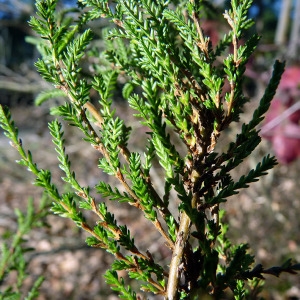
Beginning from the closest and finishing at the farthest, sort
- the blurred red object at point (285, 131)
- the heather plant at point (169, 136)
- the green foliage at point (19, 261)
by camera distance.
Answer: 1. the heather plant at point (169, 136)
2. the green foliage at point (19, 261)
3. the blurred red object at point (285, 131)

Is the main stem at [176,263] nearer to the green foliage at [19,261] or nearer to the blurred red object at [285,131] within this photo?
the green foliage at [19,261]

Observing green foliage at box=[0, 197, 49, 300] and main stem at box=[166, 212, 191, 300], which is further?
green foliage at box=[0, 197, 49, 300]

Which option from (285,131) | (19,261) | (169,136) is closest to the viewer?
(169,136)

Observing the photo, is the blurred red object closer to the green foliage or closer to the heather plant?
the green foliage

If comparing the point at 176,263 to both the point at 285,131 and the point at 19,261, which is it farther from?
the point at 285,131

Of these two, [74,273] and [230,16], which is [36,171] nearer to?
[230,16]

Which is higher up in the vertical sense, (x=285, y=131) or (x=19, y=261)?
(x=285, y=131)

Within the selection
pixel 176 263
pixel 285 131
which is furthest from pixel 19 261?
pixel 285 131

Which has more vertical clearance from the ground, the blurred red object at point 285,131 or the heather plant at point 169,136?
the blurred red object at point 285,131

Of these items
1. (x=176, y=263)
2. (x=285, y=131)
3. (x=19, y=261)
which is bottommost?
(x=176, y=263)

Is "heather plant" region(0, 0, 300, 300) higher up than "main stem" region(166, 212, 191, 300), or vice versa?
"heather plant" region(0, 0, 300, 300)

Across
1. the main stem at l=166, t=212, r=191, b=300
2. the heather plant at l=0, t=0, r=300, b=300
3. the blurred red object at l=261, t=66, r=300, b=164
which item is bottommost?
the main stem at l=166, t=212, r=191, b=300

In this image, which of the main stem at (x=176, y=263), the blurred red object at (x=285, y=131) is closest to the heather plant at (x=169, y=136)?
the main stem at (x=176, y=263)

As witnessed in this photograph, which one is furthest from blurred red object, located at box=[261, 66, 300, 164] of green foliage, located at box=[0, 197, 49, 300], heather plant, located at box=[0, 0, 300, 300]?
heather plant, located at box=[0, 0, 300, 300]
